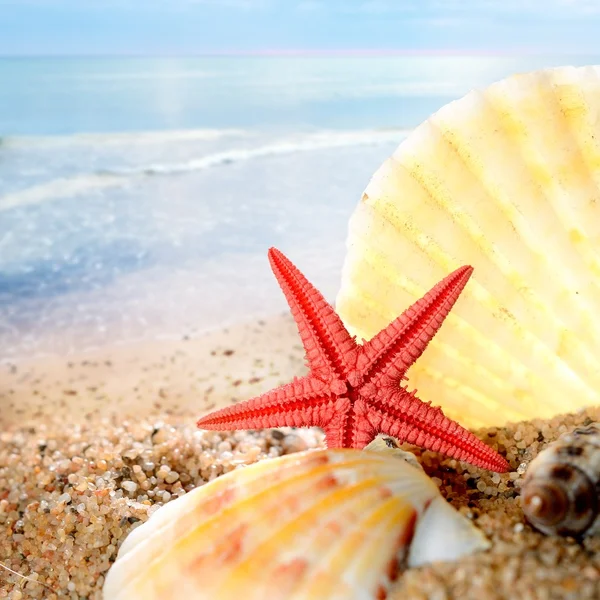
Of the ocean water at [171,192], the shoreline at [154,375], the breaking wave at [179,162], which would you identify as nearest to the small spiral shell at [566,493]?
the shoreline at [154,375]

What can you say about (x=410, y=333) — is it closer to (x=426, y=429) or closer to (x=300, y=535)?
(x=426, y=429)

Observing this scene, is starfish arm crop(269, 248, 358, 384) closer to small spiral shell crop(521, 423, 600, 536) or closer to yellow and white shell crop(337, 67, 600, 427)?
yellow and white shell crop(337, 67, 600, 427)

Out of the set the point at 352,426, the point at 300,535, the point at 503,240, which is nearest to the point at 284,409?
the point at 352,426

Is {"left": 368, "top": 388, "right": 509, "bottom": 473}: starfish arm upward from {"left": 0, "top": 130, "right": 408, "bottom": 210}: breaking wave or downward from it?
upward

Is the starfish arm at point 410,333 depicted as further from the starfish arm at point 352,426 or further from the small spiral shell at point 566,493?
the small spiral shell at point 566,493

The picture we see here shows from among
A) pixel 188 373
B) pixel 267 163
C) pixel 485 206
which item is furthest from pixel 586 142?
pixel 267 163

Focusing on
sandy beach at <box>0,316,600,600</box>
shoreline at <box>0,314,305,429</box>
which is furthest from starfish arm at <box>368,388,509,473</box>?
shoreline at <box>0,314,305,429</box>
